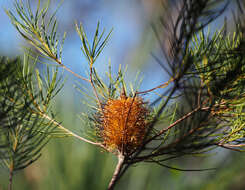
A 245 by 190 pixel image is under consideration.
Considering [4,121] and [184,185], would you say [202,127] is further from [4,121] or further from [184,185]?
[184,185]

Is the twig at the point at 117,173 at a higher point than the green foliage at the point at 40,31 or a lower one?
lower

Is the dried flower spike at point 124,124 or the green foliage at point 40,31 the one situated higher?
the green foliage at point 40,31

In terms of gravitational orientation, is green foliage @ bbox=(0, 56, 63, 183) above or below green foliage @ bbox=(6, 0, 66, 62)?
below

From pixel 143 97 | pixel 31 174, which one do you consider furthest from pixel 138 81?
pixel 31 174

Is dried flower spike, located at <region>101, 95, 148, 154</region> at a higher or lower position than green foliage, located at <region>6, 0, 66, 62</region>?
lower

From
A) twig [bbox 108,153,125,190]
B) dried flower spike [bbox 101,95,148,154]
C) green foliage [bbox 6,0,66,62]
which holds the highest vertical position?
green foliage [bbox 6,0,66,62]

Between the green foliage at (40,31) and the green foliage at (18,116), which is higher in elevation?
the green foliage at (40,31)

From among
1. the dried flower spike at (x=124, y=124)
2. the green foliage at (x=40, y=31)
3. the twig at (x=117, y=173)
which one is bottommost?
the twig at (x=117, y=173)

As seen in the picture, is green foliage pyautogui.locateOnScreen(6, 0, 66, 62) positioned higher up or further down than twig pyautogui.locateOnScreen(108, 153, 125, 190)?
higher up
